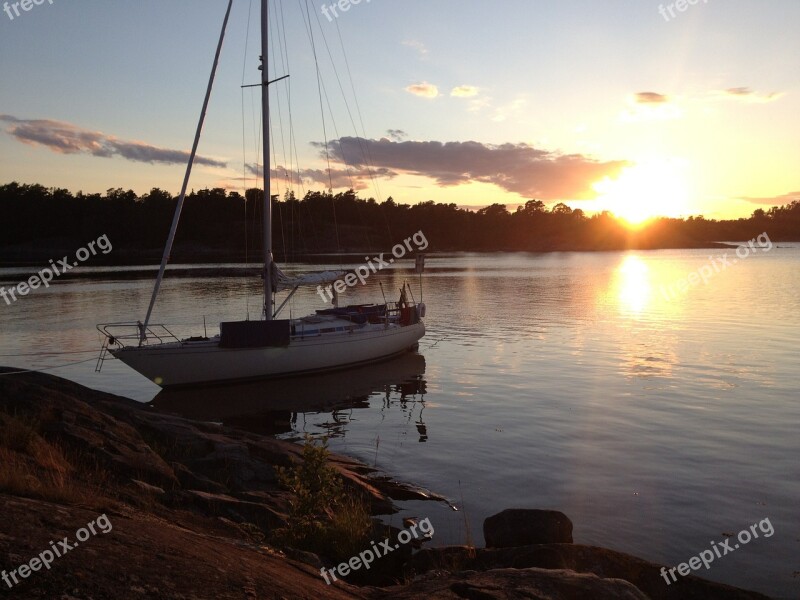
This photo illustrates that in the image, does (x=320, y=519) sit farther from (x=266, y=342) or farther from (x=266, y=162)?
(x=266, y=162)

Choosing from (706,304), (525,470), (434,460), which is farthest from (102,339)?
(706,304)

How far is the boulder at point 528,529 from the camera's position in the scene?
10828mm

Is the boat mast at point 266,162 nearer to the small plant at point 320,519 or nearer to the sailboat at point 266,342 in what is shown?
the sailboat at point 266,342

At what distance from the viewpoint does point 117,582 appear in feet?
18.8

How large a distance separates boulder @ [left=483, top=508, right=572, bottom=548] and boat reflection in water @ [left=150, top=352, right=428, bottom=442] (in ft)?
26.5

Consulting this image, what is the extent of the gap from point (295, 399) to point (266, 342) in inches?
111

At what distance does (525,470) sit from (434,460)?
2427 millimetres

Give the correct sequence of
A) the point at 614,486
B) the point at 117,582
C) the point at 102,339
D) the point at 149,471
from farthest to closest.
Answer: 1. the point at 102,339
2. the point at 614,486
3. the point at 149,471
4. the point at 117,582

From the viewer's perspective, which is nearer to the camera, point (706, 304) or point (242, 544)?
point (242, 544)

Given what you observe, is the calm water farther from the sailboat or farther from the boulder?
the boulder

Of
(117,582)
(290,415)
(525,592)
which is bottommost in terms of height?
(290,415)

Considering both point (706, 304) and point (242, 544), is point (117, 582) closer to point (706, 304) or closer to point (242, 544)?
point (242, 544)

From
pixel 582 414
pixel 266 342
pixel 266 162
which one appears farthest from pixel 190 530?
pixel 266 162

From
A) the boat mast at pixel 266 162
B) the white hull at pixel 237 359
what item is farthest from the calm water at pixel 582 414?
the boat mast at pixel 266 162
